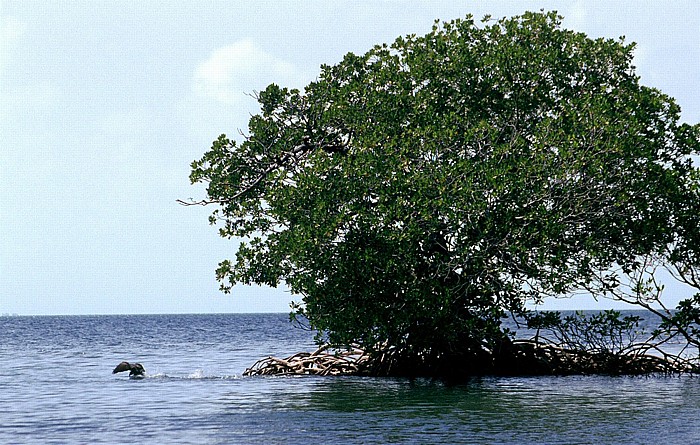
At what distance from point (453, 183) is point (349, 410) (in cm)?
691

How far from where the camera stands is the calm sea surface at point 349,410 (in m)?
18.6

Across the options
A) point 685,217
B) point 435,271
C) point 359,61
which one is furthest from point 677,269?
point 359,61

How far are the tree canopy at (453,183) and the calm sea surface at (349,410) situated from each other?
264cm

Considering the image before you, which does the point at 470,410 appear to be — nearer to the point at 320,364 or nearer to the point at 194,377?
the point at 320,364

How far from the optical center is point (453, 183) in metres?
25.1

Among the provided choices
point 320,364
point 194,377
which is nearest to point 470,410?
point 320,364

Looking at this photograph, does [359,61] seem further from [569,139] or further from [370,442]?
[370,442]

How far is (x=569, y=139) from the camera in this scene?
25.2 meters

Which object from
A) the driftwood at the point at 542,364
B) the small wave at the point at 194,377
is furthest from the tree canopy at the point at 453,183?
the small wave at the point at 194,377

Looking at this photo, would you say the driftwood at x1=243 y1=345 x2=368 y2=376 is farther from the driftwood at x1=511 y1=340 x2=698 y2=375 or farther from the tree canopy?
the driftwood at x1=511 y1=340 x2=698 y2=375

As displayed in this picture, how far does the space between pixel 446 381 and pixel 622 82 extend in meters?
10.8

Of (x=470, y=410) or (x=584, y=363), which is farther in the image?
(x=584, y=363)

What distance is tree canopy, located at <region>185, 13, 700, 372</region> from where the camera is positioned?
1002 inches

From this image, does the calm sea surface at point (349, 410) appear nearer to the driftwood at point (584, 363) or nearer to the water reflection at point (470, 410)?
the water reflection at point (470, 410)
